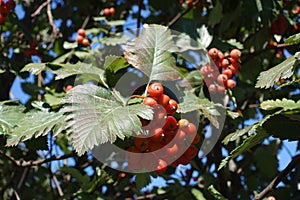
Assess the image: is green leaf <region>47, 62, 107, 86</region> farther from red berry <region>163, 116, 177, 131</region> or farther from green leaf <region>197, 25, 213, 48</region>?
green leaf <region>197, 25, 213, 48</region>

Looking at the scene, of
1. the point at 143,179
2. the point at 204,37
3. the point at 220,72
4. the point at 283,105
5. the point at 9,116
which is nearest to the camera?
the point at 283,105

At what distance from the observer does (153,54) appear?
1875 millimetres

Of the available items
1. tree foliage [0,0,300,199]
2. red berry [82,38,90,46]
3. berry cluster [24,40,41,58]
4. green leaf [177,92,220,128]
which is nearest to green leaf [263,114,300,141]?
tree foliage [0,0,300,199]

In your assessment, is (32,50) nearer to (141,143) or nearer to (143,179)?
(143,179)

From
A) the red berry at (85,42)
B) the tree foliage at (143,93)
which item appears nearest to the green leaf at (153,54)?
the tree foliage at (143,93)

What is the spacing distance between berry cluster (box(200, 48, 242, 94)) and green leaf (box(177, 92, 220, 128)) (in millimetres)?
288

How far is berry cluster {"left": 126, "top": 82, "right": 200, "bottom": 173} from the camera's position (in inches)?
61.6

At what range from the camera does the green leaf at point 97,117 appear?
1393mm

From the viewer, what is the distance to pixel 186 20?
8.29ft

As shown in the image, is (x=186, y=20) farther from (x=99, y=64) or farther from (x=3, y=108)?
(x=3, y=108)

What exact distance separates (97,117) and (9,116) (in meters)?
0.50

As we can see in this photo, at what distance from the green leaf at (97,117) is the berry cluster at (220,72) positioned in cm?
64

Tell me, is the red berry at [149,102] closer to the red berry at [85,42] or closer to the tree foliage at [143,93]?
the tree foliage at [143,93]

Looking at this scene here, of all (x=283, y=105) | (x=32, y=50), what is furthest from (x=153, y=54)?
(x=32, y=50)
